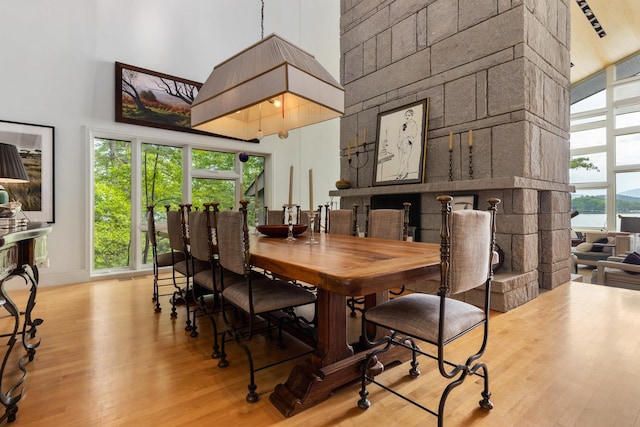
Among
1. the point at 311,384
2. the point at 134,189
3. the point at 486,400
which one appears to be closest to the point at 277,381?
the point at 311,384

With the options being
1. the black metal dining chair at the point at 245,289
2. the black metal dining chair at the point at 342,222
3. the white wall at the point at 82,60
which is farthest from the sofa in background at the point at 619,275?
the white wall at the point at 82,60

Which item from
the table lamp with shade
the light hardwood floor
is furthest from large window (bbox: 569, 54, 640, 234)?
the table lamp with shade

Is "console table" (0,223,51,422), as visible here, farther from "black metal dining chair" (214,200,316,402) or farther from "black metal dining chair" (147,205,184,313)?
"black metal dining chair" (147,205,184,313)

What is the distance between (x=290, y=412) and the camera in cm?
151

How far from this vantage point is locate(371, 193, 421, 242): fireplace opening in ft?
14.0

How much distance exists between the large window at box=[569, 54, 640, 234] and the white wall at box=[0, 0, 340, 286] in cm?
929

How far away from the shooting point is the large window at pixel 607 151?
7965 millimetres

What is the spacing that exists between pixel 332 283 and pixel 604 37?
9574 millimetres

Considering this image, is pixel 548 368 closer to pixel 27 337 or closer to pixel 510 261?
pixel 510 261

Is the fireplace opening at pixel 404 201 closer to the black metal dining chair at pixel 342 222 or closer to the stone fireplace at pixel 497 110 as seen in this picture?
the stone fireplace at pixel 497 110

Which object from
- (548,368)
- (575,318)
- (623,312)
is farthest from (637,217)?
(548,368)

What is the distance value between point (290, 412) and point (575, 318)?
2.74 metres

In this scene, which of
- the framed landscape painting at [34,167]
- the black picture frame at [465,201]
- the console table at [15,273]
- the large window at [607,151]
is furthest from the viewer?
the large window at [607,151]

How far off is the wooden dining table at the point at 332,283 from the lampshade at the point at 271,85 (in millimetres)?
1076
